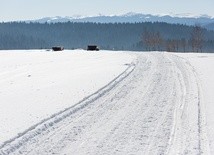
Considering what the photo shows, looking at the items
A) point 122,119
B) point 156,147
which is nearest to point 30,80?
point 122,119

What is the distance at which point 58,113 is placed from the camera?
12.8 metres

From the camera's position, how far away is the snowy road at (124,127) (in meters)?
8.80

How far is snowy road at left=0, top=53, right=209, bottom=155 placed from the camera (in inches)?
347

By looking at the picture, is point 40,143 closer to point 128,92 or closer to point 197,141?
point 197,141

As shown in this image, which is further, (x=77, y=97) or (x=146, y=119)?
(x=77, y=97)

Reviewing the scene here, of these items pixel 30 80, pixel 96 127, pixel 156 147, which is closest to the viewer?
pixel 156 147

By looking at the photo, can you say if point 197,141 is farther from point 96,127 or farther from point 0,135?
point 0,135

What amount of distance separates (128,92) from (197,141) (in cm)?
826

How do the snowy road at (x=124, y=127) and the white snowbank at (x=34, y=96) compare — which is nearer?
the snowy road at (x=124, y=127)

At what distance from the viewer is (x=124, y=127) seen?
10844 mm

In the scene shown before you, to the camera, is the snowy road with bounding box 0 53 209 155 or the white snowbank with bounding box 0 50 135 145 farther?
the white snowbank with bounding box 0 50 135 145

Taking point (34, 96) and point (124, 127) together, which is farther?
point (34, 96)

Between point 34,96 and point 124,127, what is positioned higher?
point 124,127

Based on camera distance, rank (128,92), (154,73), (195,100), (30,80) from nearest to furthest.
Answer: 1. (195,100)
2. (128,92)
3. (30,80)
4. (154,73)
